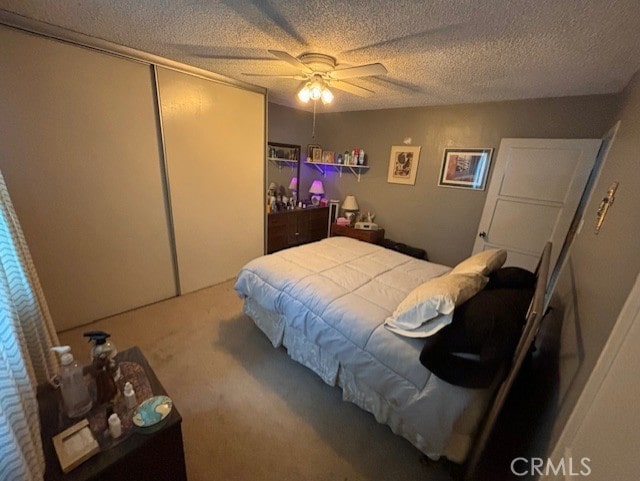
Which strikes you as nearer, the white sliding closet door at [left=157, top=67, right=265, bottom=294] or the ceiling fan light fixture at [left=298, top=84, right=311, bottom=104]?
the ceiling fan light fixture at [left=298, top=84, right=311, bottom=104]

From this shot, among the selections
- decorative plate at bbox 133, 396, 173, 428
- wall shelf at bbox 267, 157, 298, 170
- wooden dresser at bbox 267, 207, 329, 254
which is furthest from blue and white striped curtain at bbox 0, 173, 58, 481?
wall shelf at bbox 267, 157, 298, 170

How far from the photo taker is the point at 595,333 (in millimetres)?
821

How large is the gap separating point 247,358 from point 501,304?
182cm

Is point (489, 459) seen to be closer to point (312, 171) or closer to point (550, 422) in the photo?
point (550, 422)

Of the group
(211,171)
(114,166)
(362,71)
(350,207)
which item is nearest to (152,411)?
(114,166)

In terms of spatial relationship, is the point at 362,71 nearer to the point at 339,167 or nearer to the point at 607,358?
the point at 607,358

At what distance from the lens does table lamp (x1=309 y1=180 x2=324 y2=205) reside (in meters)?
4.29

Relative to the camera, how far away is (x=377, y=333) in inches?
57.5

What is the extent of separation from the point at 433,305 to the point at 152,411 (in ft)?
4.36

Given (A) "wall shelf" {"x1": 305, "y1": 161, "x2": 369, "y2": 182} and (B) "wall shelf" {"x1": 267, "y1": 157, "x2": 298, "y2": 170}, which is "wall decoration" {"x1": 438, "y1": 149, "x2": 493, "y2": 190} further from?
(B) "wall shelf" {"x1": 267, "y1": 157, "x2": 298, "y2": 170}

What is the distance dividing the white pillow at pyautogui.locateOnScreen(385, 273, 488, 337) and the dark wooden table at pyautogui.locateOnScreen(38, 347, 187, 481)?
113cm

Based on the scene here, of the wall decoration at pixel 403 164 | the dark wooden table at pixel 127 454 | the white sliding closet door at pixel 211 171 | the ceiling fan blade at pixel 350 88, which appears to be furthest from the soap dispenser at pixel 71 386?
the wall decoration at pixel 403 164

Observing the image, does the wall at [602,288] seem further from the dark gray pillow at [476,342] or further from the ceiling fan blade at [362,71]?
the ceiling fan blade at [362,71]

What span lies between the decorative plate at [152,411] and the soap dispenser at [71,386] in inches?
8.5
